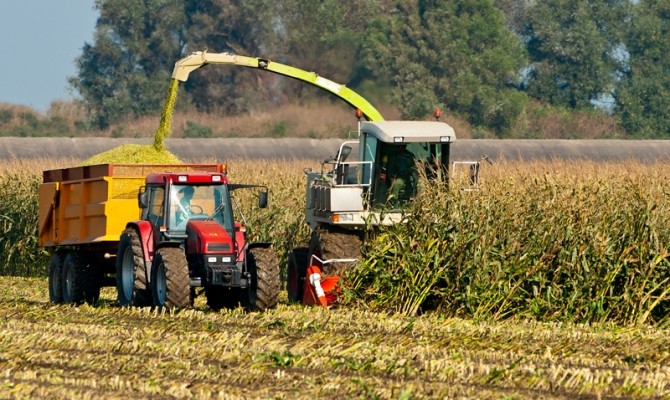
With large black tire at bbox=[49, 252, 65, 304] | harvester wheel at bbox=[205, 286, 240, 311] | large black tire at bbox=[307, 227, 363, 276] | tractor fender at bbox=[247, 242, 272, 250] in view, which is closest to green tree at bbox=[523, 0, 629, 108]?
large black tire at bbox=[307, 227, 363, 276]

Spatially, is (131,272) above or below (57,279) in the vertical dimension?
above

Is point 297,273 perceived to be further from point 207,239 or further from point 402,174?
point 207,239

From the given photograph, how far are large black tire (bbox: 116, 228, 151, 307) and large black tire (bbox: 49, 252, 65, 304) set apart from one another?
67.2 inches

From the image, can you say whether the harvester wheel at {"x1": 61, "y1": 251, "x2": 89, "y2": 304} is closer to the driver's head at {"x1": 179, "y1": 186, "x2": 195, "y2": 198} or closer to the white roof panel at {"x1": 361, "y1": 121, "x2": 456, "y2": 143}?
the driver's head at {"x1": 179, "y1": 186, "x2": 195, "y2": 198}

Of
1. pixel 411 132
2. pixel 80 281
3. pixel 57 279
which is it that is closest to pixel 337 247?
pixel 411 132

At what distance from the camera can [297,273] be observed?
17.0 meters

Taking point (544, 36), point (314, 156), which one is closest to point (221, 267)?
point (314, 156)

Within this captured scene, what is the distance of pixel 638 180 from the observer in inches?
609

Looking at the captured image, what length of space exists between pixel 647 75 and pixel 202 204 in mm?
43095

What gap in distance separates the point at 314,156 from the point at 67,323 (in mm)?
23312

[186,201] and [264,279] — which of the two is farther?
[186,201]

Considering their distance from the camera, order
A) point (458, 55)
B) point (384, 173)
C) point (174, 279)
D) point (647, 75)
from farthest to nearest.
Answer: point (647, 75)
point (458, 55)
point (384, 173)
point (174, 279)

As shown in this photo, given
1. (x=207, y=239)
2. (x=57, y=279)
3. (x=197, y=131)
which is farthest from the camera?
(x=197, y=131)

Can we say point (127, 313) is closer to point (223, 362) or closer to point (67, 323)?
point (67, 323)
